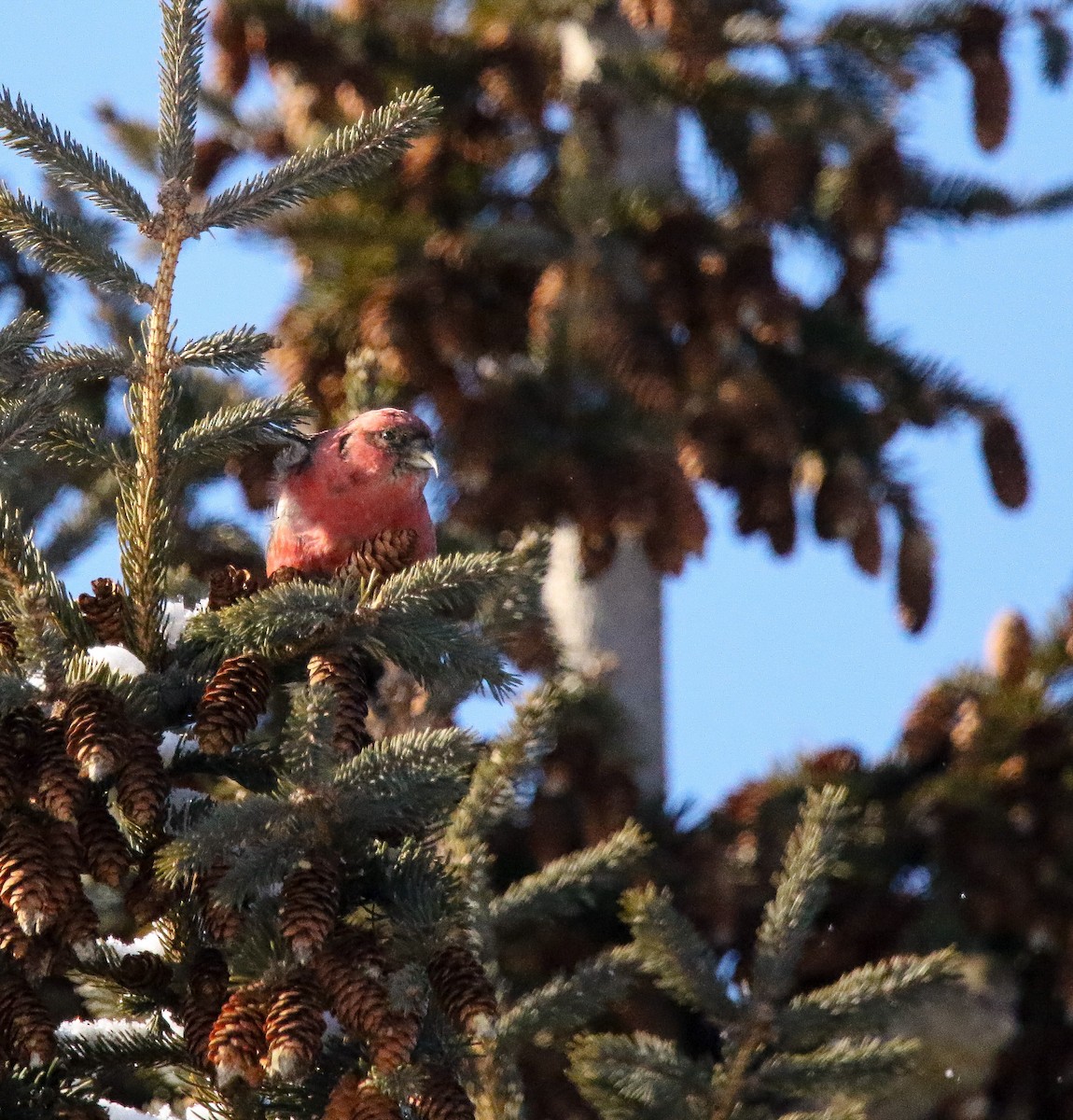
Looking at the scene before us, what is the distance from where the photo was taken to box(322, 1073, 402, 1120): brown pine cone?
175 cm

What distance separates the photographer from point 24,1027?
176cm

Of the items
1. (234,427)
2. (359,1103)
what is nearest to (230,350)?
(234,427)

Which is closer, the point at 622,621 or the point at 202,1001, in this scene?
the point at 202,1001

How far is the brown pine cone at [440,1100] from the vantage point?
1.76 m

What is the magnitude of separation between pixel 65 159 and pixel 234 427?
→ 40 centimetres

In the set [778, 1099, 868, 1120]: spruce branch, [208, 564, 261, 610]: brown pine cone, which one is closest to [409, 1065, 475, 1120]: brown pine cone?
[778, 1099, 868, 1120]: spruce branch

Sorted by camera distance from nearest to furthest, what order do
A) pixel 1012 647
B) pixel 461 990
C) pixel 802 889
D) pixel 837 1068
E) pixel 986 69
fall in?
pixel 461 990, pixel 837 1068, pixel 802 889, pixel 1012 647, pixel 986 69

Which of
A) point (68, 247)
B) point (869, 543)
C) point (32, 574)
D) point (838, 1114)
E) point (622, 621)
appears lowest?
point (838, 1114)

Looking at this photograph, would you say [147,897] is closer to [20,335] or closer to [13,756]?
[13,756]

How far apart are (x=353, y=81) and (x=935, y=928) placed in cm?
344

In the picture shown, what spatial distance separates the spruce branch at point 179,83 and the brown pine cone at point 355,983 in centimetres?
102

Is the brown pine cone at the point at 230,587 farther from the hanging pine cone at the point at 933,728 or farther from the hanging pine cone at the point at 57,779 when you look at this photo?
the hanging pine cone at the point at 933,728

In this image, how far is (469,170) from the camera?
5.73m

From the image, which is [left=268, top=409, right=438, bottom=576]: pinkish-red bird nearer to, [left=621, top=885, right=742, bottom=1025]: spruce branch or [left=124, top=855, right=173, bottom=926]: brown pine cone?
[left=621, top=885, right=742, bottom=1025]: spruce branch
